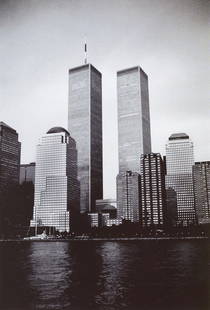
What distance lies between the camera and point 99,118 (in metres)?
113

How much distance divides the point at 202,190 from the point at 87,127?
46.5 meters

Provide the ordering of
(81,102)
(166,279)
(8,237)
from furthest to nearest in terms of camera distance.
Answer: (81,102) → (8,237) → (166,279)

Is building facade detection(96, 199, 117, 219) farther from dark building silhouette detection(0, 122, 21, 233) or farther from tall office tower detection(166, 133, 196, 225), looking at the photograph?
dark building silhouette detection(0, 122, 21, 233)

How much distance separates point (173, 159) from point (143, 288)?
7337cm

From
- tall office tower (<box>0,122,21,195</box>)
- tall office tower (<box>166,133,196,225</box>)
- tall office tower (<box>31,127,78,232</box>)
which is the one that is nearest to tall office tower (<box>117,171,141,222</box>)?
tall office tower (<box>166,133,196,225</box>)

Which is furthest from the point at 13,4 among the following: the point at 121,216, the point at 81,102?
the point at 81,102

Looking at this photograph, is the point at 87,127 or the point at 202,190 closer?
the point at 202,190

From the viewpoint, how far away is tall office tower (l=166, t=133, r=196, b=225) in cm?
7866

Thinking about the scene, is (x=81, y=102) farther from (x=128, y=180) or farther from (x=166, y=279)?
(x=166, y=279)

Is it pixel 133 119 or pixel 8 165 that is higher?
pixel 133 119

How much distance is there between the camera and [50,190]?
87750 mm

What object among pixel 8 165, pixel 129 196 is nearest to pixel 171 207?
pixel 129 196

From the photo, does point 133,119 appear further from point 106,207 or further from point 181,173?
point 181,173

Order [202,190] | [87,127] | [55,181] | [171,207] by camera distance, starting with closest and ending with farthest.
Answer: [202,190] → [171,207] → [55,181] → [87,127]
